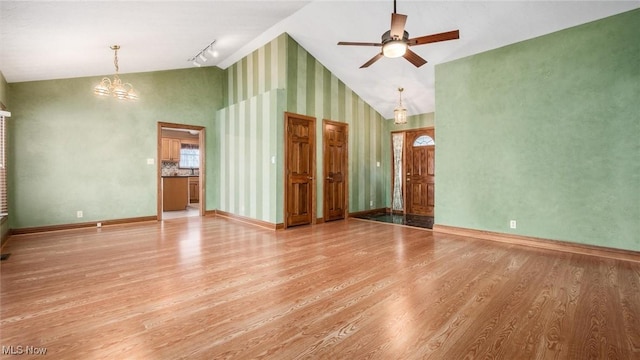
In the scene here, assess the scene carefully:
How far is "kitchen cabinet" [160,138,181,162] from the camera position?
9797mm

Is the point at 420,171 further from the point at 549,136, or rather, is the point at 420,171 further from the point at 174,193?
the point at 174,193

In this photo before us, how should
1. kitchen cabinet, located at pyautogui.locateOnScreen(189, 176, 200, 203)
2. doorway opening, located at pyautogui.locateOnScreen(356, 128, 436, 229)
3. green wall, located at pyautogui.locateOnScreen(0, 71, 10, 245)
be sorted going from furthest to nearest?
kitchen cabinet, located at pyautogui.locateOnScreen(189, 176, 200, 203) < doorway opening, located at pyautogui.locateOnScreen(356, 128, 436, 229) < green wall, located at pyautogui.locateOnScreen(0, 71, 10, 245)

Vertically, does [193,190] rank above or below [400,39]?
below

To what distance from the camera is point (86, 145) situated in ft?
18.3

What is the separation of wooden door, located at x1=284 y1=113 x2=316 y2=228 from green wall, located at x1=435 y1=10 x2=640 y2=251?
2515 millimetres

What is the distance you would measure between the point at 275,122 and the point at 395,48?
2.90 m

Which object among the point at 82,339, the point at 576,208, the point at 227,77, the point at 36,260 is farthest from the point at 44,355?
the point at 227,77

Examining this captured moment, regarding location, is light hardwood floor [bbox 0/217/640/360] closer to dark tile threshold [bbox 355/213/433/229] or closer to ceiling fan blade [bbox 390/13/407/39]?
dark tile threshold [bbox 355/213/433/229]

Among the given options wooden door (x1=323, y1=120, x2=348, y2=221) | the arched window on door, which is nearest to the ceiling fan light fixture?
wooden door (x1=323, y1=120, x2=348, y2=221)

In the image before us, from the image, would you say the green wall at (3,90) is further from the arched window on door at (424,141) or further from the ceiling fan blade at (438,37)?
the arched window on door at (424,141)

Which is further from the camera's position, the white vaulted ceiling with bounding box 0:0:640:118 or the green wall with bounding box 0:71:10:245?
the green wall with bounding box 0:71:10:245

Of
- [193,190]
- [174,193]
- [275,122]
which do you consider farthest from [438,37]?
[193,190]

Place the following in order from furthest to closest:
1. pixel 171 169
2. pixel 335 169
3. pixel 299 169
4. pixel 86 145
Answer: pixel 171 169
pixel 335 169
pixel 299 169
pixel 86 145

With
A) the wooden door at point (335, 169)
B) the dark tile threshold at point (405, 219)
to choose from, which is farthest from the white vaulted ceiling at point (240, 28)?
the dark tile threshold at point (405, 219)
